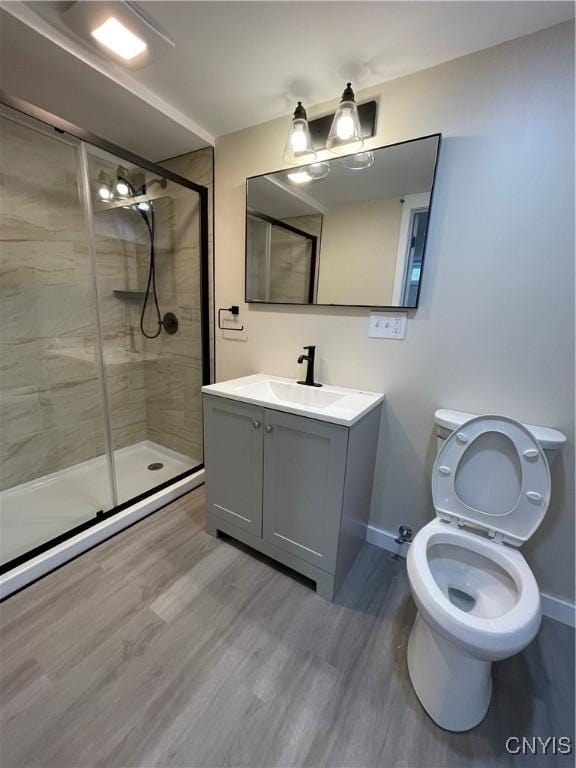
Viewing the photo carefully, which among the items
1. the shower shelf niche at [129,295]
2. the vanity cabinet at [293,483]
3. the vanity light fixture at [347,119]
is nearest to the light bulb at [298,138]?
the vanity light fixture at [347,119]

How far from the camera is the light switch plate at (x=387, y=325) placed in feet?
4.89

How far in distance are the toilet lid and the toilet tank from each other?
0.07m

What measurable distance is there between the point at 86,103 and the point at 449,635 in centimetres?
269

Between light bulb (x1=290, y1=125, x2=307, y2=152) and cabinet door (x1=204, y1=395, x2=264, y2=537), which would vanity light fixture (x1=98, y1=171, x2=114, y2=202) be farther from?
cabinet door (x1=204, y1=395, x2=264, y2=537)

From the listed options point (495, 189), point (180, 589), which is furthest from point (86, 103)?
point (180, 589)

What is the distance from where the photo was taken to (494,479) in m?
1.18

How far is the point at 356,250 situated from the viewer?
1.53 metres

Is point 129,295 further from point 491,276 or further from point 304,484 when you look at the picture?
point 491,276

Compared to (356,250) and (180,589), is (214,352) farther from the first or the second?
(180,589)

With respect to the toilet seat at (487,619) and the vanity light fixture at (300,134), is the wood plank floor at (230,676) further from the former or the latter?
the vanity light fixture at (300,134)

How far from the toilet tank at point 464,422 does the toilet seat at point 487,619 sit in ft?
1.35

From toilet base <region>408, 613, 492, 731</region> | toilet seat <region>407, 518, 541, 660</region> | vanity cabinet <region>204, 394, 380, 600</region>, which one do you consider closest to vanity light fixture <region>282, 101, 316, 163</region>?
vanity cabinet <region>204, 394, 380, 600</region>

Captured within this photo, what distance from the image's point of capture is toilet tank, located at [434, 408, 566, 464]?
1.15 m

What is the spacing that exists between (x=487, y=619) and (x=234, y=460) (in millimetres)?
1111
